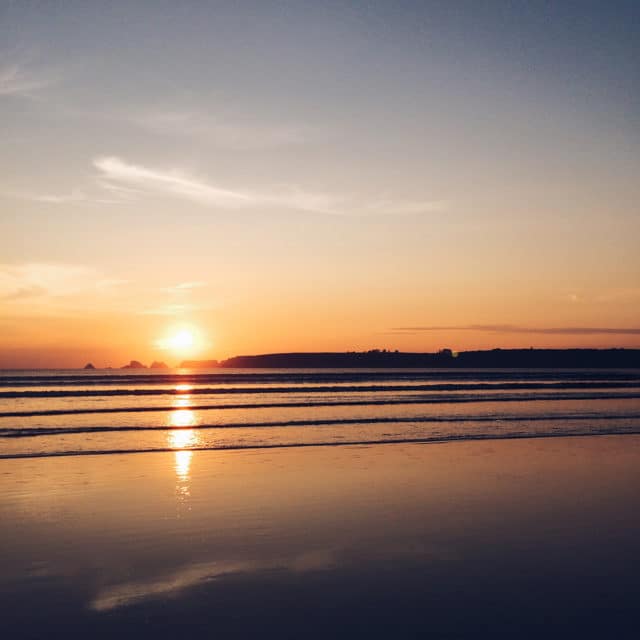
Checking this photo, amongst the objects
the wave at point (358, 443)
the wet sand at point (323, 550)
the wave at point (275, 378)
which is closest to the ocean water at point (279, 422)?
the wave at point (358, 443)

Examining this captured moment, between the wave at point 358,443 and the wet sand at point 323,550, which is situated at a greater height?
the wet sand at point 323,550

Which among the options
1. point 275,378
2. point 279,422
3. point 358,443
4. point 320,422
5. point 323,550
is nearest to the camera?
point 323,550

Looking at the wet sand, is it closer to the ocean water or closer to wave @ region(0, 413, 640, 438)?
the ocean water

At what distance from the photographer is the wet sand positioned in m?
6.21

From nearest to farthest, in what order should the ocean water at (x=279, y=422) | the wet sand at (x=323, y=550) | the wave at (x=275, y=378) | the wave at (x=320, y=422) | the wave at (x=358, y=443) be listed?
the wet sand at (x=323, y=550), the wave at (x=358, y=443), the ocean water at (x=279, y=422), the wave at (x=320, y=422), the wave at (x=275, y=378)

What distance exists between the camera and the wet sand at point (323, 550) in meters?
6.21

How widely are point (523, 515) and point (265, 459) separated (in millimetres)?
7550

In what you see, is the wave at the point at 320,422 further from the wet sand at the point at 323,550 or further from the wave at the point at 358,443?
the wet sand at the point at 323,550

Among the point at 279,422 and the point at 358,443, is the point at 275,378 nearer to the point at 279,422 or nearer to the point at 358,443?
the point at 279,422

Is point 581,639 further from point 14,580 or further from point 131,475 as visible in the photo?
point 131,475

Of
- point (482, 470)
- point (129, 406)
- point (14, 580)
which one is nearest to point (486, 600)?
point (14, 580)

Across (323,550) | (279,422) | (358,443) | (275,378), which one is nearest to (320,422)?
(279,422)

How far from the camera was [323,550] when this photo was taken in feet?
27.6

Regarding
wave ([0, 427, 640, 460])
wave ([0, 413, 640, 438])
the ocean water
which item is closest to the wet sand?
wave ([0, 427, 640, 460])
